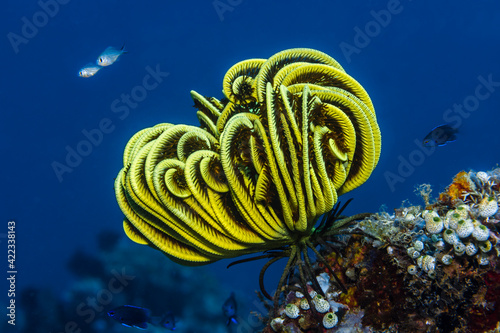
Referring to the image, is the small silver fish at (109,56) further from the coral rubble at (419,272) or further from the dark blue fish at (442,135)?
the coral rubble at (419,272)

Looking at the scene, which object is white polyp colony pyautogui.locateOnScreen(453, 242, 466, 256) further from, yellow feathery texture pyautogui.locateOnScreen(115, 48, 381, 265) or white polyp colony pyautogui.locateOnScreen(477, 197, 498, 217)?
yellow feathery texture pyautogui.locateOnScreen(115, 48, 381, 265)

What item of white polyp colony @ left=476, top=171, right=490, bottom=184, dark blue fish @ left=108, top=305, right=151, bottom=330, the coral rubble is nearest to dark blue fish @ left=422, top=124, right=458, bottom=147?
the coral rubble

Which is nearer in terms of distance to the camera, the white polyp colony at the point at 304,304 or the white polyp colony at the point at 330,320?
the white polyp colony at the point at 330,320

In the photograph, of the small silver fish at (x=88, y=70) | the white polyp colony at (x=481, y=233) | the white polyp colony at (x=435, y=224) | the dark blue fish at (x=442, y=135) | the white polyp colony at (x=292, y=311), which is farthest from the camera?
the small silver fish at (x=88, y=70)

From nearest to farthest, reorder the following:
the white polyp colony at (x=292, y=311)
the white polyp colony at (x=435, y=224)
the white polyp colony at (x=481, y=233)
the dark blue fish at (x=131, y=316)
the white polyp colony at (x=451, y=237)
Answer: the white polyp colony at (x=481, y=233)
the white polyp colony at (x=451, y=237)
the white polyp colony at (x=435, y=224)
the white polyp colony at (x=292, y=311)
the dark blue fish at (x=131, y=316)

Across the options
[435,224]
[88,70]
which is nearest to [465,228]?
[435,224]

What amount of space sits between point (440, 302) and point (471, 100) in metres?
57.1

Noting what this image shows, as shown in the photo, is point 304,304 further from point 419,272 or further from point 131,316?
point 131,316

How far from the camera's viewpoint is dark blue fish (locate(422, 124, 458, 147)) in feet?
26.4

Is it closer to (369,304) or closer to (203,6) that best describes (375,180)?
(203,6)

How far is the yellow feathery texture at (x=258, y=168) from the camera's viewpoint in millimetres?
2760

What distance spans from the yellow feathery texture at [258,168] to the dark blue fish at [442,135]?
581cm

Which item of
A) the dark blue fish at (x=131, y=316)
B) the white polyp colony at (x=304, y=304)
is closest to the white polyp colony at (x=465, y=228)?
the white polyp colony at (x=304, y=304)

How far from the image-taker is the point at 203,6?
143ft
